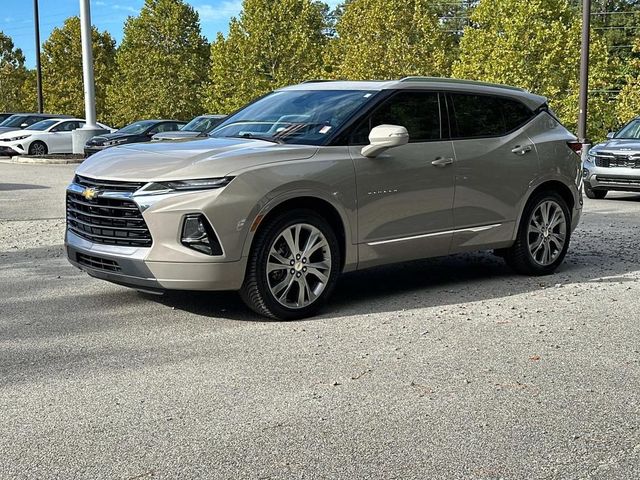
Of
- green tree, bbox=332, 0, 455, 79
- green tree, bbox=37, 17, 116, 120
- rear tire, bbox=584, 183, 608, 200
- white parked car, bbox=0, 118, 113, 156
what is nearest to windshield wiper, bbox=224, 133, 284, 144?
rear tire, bbox=584, 183, 608, 200

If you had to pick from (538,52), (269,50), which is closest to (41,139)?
(269,50)

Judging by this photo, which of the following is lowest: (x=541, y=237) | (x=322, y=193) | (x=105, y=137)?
(x=541, y=237)

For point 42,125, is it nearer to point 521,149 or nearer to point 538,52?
point 538,52

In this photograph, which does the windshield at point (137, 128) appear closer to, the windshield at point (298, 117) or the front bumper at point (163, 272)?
the windshield at point (298, 117)

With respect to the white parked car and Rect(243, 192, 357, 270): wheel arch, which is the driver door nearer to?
Rect(243, 192, 357, 270): wheel arch

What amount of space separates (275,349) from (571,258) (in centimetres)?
473

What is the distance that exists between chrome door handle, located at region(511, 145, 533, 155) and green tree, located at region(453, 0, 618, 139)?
2978 cm

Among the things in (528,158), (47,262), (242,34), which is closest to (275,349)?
(528,158)

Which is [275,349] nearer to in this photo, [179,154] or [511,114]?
[179,154]

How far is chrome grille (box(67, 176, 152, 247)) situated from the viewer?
5.68 meters

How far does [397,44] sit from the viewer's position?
41.6 m

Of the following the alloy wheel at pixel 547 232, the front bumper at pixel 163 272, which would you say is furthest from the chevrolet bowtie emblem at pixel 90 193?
the alloy wheel at pixel 547 232

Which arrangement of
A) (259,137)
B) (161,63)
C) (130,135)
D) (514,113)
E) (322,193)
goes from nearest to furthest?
(322,193), (259,137), (514,113), (130,135), (161,63)

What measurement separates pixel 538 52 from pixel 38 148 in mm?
21644
